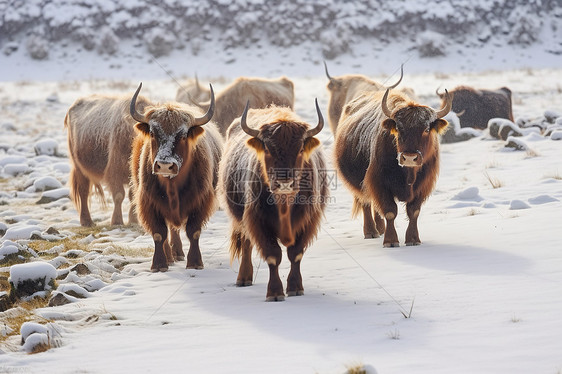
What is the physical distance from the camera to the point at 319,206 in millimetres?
5453

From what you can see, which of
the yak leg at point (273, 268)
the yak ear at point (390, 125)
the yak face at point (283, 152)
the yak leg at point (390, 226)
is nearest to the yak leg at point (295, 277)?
the yak leg at point (273, 268)

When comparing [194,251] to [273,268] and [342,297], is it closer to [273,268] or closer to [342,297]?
[273,268]

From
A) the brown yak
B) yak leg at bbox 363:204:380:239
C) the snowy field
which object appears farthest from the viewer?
the brown yak

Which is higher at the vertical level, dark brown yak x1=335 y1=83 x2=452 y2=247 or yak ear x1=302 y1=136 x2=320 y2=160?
yak ear x1=302 y1=136 x2=320 y2=160

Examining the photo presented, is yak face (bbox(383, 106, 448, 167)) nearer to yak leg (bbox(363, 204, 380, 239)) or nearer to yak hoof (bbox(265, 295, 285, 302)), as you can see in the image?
yak leg (bbox(363, 204, 380, 239))

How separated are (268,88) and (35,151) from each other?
4.79 meters

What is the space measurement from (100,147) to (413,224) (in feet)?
13.7

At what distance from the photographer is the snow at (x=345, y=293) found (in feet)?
12.4

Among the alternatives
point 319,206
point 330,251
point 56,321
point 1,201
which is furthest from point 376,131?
point 1,201

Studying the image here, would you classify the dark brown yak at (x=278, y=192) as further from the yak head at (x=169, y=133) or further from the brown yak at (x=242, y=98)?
the brown yak at (x=242, y=98)

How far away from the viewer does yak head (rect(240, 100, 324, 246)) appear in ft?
16.1

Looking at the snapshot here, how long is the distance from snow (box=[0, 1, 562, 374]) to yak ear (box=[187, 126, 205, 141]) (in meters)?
1.16

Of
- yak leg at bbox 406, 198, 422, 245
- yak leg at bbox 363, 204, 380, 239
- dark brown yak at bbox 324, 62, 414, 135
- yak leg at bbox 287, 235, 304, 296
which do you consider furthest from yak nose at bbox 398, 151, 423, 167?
dark brown yak at bbox 324, 62, 414, 135

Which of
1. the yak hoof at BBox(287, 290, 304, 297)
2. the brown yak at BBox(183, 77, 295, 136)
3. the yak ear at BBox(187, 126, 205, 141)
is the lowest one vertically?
the yak hoof at BBox(287, 290, 304, 297)
